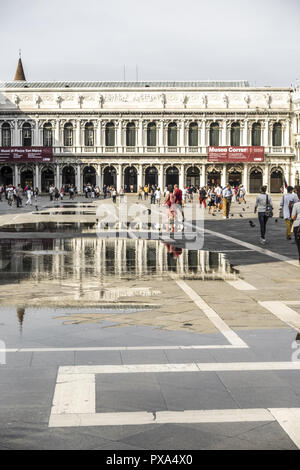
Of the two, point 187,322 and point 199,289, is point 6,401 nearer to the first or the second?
point 187,322

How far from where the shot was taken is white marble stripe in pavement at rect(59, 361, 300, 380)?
6.97 metres

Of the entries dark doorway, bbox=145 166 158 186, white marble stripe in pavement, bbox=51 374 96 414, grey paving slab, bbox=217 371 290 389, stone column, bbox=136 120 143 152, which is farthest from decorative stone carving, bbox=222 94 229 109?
white marble stripe in pavement, bbox=51 374 96 414

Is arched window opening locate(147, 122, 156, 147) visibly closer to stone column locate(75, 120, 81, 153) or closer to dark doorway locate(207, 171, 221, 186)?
dark doorway locate(207, 171, 221, 186)

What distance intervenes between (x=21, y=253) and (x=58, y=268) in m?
3.31

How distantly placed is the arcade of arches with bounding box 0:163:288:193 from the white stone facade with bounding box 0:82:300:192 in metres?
0.13

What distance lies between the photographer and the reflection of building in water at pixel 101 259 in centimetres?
1429

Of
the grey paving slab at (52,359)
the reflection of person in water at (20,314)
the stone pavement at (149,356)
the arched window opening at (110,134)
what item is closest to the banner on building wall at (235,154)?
the arched window opening at (110,134)

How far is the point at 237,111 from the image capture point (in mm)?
90375

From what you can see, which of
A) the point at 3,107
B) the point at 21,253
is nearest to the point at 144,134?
the point at 3,107

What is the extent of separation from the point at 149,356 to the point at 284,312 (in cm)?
314

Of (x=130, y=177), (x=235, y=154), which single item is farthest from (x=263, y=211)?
(x=130, y=177)

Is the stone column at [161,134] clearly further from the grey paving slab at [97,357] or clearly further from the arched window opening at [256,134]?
the grey paving slab at [97,357]

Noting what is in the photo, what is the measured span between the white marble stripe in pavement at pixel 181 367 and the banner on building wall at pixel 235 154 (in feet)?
274

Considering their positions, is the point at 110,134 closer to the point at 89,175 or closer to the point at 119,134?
the point at 119,134
